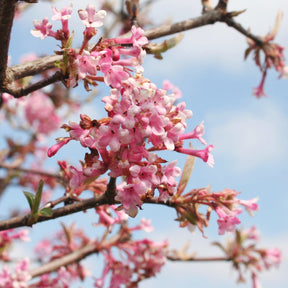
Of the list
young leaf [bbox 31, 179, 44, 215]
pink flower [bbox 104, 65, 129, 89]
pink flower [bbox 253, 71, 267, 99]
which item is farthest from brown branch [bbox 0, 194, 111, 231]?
pink flower [bbox 253, 71, 267, 99]

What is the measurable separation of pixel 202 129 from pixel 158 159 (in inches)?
15.6

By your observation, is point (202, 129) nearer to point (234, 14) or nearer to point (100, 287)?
point (234, 14)

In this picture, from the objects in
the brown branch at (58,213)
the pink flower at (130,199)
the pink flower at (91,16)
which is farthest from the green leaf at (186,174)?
the pink flower at (91,16)

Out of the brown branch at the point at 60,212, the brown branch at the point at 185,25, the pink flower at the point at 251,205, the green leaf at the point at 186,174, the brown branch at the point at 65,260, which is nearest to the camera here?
the brown branch at the point at 60,212

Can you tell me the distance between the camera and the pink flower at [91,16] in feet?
5.93

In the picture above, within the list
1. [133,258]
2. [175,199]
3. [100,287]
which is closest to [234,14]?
[175,199]

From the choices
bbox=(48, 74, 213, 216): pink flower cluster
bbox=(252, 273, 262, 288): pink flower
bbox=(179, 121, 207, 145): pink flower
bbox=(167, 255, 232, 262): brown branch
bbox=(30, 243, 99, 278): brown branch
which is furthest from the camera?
bbox=(252, 273, 262, 288): pink flower

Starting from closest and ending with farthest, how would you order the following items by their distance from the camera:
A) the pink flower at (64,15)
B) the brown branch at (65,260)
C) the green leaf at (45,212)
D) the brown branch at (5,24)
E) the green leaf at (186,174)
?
the brown branch at (5,24) < the pink flower at (64,15) < the green leaf at (45,212) < the green leaf at (186,174) < the brown branch at (65,260)

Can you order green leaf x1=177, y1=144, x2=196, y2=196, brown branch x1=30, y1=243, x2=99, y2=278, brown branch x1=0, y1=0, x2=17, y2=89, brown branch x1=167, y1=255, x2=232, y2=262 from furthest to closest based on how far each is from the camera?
1. brown branch x1=167, y1=255, x2=232, y2=262
2. brown branch x1=30, y1=243, x2=99, y2=278
3. green leaf x1=177, y1=144, x2=196, y2=196
4. brown branch x1=0, y1=0, x2=17, y2=89

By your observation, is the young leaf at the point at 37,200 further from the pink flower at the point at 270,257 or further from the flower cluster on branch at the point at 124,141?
the pink flower at the point at 270,257

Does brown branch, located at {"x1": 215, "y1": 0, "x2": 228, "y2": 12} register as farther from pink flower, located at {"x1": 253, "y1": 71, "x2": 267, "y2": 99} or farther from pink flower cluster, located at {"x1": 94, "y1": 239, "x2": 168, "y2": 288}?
pink flower cluster, located at {"x1": 94, "y1": 239, "x2": 168, "y2": 288}

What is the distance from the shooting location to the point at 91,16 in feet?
6.04

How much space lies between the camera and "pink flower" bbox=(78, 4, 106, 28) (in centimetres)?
181

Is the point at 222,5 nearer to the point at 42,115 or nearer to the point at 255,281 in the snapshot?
the point at 255,281
